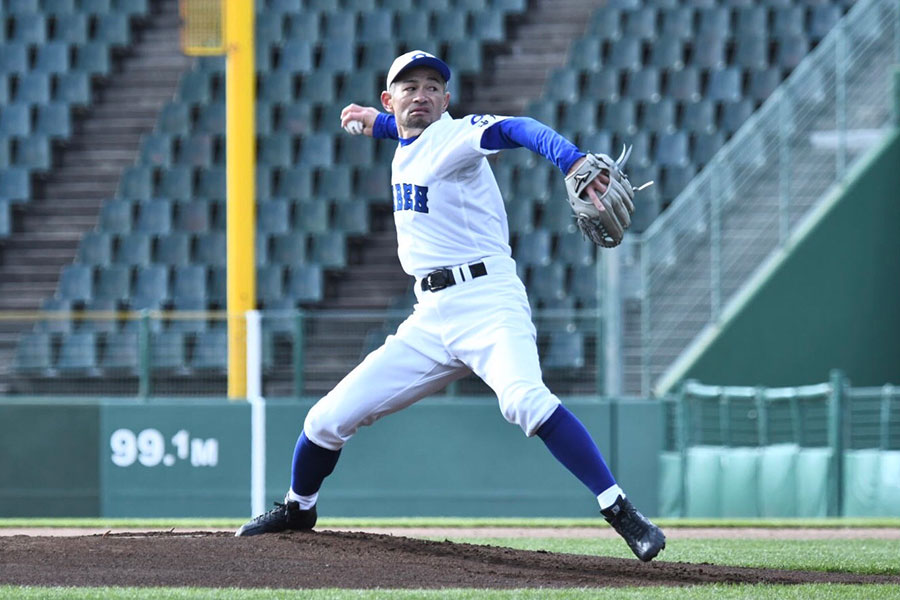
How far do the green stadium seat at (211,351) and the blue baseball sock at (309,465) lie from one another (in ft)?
22.3

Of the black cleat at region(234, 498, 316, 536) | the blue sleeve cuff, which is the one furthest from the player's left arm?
the black cleat at region(234, 498, 316, 536)

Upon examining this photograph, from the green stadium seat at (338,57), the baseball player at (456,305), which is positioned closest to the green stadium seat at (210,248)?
the green stadium seat at (338,57)

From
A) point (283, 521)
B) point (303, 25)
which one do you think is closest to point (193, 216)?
point (303, 25)

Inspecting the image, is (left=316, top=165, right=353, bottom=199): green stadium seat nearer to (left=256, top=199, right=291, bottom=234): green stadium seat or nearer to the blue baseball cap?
(left=256, top=199, right=291, bottom=234): green stadium seat

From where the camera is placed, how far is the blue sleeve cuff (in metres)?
6.42

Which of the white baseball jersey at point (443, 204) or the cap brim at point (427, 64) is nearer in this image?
the white baseball jersey at point (443, 204)

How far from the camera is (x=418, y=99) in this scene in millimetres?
5793

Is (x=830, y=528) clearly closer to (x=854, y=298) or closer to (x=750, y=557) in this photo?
(x=750, y=557)

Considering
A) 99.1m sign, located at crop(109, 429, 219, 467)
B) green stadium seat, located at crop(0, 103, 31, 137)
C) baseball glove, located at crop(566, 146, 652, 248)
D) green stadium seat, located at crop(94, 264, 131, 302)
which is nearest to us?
baseball glove, located at crop(566, 146, 652, 248)

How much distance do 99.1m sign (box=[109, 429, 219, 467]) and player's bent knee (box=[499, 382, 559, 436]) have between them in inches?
286

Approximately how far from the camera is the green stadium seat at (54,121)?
55.2ft

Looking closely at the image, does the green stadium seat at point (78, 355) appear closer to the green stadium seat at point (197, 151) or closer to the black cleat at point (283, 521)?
the green stadium seat at point (197, 151)

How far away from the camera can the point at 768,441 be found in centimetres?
1213

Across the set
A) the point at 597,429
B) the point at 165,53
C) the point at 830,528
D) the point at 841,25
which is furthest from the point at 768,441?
the point at 165,53
